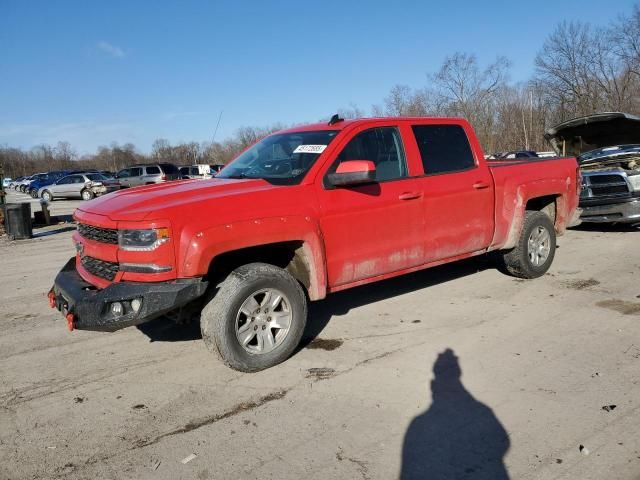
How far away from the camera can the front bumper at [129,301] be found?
12.2 ft

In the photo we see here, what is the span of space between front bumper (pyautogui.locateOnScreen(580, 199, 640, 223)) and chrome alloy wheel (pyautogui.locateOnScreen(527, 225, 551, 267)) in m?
3.43

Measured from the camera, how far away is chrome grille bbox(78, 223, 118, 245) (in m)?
4.04

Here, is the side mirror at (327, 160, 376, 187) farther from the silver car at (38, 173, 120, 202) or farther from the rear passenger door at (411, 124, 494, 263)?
the silver car at (38, 173, 120, 202)

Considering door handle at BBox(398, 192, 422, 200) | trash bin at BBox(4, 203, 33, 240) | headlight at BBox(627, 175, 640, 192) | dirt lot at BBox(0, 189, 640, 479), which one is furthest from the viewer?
trash bin at BBox(4, 203, 33, 240)

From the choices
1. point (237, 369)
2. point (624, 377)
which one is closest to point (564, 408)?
point (624, 377)

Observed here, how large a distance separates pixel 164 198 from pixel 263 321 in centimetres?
124

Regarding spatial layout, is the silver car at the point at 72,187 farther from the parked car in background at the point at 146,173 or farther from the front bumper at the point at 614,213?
the front bumper at the point at 614,213

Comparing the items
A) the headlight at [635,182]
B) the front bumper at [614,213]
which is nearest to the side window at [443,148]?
the front bumper at [614,213]

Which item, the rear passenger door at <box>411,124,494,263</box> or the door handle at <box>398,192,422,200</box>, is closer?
the door handle at <box>398,192,422,200</box>

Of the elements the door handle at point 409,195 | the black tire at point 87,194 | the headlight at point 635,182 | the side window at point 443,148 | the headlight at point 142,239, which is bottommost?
the headlight at point 635,182

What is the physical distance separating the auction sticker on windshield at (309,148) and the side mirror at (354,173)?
37 cm

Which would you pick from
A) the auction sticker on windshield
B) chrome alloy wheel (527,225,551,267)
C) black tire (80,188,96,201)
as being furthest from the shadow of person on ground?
black tire (80,188,96,201)

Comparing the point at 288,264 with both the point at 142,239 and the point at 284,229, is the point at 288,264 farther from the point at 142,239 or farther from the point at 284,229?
the point at 142,239

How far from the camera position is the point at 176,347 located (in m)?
4.87
